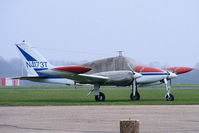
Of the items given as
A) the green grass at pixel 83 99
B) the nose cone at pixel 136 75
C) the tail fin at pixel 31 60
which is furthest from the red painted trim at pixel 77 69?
the tail fin at pixel 31 60

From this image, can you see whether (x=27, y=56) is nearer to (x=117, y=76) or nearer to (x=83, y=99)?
(x=83, y=99)

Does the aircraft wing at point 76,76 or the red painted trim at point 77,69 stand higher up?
the red painted trim at point 77,69

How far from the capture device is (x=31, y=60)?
37.8m

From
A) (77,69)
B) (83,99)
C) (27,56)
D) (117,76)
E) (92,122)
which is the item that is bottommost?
(83,99)

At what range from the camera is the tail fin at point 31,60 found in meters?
37.4

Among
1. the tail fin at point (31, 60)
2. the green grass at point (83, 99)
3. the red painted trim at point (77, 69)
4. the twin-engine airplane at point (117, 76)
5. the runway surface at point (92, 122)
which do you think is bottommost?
the green grass at point (83, 99)

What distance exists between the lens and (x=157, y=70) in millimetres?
34375

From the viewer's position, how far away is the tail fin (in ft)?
123

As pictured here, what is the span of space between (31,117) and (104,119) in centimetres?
258

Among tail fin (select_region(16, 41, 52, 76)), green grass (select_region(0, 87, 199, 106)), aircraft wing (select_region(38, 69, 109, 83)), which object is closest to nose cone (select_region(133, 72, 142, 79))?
green grass (select_region(0, 87, 199, 106))

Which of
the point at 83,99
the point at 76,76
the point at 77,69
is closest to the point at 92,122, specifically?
the point at 77,69

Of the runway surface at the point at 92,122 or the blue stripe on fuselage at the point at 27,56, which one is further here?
the blue stripe on fuselage at the point at 27,56

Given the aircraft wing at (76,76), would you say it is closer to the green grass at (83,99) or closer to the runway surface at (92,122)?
the green grass at (83,99)

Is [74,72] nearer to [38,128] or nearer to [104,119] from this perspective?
[104,119]
